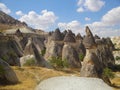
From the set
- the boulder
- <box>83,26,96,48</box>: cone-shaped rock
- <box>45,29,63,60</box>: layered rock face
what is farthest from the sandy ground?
<box>45,29,63,60</box>: layered rock face

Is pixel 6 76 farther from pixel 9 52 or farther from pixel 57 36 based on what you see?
pixel 57 36

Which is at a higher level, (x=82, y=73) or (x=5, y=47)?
(x=5, y=47)

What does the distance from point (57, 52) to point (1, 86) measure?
34.2 m

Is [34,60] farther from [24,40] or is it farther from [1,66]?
[24,40]

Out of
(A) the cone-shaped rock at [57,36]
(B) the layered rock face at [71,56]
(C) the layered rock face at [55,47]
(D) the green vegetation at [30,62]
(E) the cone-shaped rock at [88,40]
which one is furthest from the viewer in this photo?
(A) the cone-shaped rock at [57,36]

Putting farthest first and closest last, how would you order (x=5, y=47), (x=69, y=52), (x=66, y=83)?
1. (x=69, y=52)
2. (x=5, y=47)
3. (x=66, y=83)

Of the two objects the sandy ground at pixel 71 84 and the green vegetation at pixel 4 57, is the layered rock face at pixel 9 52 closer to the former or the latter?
the green vegetation at pixel 4 57

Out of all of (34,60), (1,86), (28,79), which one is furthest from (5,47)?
(1,86)

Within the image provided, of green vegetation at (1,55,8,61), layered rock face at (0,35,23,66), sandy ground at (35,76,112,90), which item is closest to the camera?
sandy ground at (35,76,112,90)

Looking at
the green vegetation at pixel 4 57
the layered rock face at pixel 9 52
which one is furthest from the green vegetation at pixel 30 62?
the green vegetation at pixel 4 57

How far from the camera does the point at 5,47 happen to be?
48344mm

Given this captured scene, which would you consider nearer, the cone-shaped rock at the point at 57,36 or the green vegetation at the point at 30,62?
the green vegetation at the point at 30,62

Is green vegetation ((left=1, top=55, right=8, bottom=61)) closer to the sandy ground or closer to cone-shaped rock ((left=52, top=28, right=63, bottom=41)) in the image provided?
cone-shaped rock ((left=52, top=28, right=63, bottom=41))

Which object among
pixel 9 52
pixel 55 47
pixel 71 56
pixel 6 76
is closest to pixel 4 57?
pixel 9 52
